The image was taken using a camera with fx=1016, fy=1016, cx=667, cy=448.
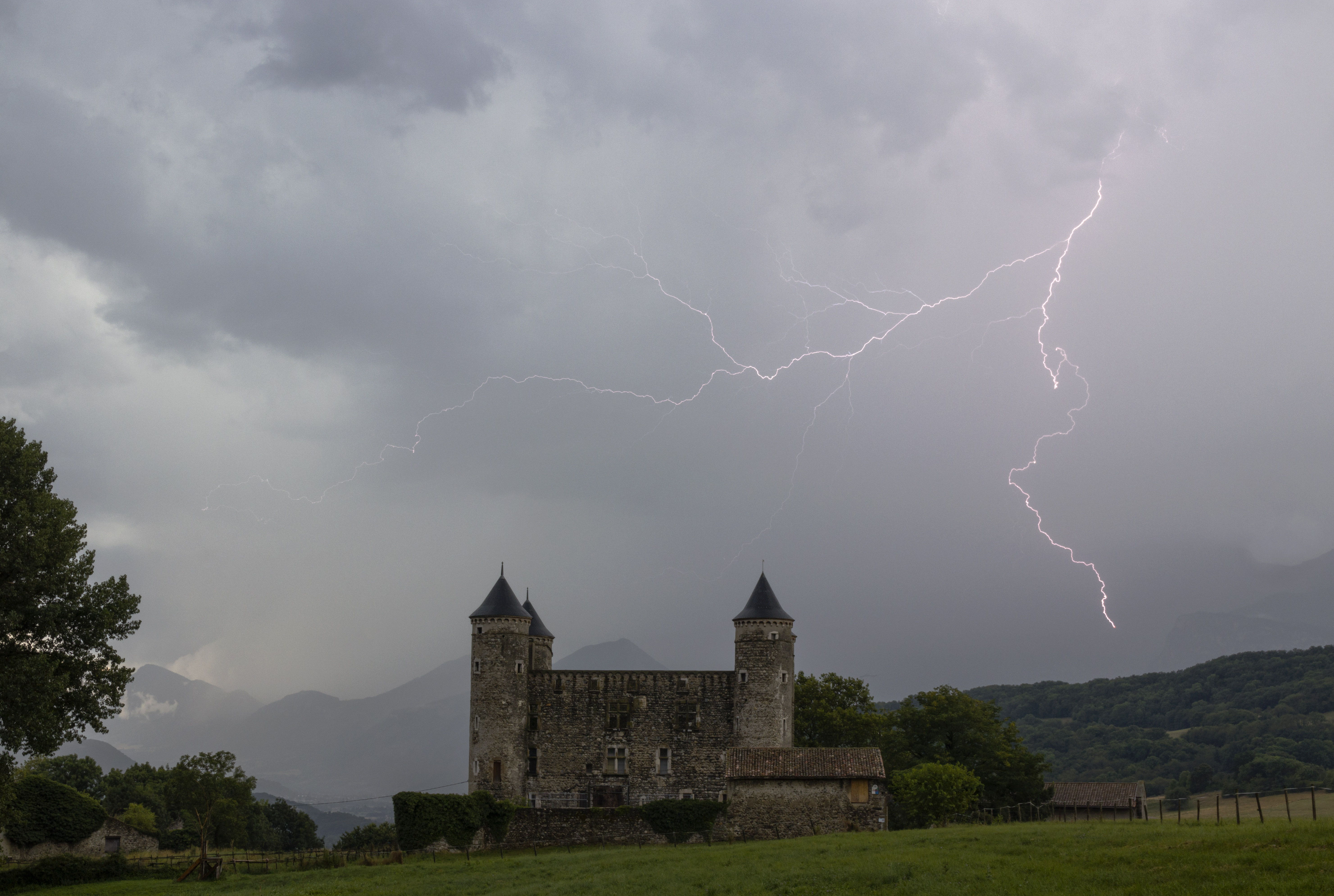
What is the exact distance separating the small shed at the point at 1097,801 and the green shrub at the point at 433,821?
30824mm

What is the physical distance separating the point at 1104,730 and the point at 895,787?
62862mm

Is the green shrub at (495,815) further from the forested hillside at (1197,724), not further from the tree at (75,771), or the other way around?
the forested hillside at (1197,724)

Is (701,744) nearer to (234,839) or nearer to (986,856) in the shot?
(986,856)

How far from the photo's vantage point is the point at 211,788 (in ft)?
204

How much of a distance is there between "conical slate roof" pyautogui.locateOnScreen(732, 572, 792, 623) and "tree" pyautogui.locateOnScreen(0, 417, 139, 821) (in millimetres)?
28137

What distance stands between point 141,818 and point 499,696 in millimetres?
24179

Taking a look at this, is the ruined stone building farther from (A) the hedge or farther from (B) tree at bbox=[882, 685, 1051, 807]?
(B) tree at bbox=[882, 685, 1051, 807]

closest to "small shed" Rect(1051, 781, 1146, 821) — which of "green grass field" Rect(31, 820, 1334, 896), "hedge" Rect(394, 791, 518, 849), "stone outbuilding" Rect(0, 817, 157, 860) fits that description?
"green grass field" Rect(31, 820, 1334, 896)

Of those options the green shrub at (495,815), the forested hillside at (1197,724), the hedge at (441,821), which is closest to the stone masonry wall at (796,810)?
the green shrub at (495,815)

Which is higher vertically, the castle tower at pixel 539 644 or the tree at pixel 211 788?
the castle tower at pixel 539 644

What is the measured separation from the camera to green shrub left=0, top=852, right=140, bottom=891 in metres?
32.5

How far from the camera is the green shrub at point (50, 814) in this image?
38.8 m

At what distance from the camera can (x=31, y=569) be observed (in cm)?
2645

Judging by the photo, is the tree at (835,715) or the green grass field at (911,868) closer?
the green grass field at (911,868)
